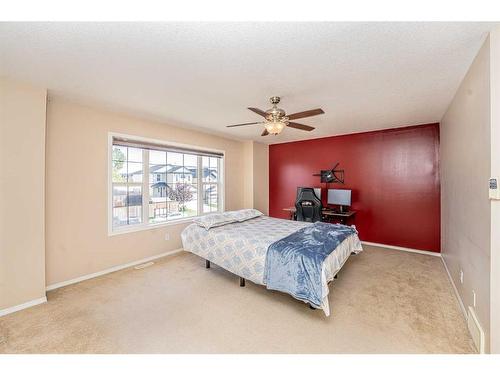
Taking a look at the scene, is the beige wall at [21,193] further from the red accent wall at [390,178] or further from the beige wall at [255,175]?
the red accent wall at [390,178]

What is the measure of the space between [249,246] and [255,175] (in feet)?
10.2

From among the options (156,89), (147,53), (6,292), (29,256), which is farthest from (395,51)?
(6,292)

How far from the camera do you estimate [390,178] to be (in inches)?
167

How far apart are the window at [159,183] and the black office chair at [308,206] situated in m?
1.81

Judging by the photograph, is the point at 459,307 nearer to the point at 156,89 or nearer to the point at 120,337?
the point at 120,337

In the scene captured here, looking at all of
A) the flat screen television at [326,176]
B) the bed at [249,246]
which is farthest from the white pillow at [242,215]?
the flat screen television at [326,176]

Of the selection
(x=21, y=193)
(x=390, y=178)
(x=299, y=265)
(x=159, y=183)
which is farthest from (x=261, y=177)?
(x=21, y=193)

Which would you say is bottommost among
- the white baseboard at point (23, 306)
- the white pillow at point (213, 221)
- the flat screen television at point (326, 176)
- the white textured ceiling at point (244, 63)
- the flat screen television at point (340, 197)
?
the white baseboard at point (23, 306)

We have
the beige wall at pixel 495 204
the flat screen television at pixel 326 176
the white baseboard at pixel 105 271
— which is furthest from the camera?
the flat screen television at pixel 326 176

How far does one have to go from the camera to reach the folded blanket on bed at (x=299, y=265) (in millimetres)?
2035

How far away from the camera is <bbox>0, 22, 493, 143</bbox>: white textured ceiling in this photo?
1.50m

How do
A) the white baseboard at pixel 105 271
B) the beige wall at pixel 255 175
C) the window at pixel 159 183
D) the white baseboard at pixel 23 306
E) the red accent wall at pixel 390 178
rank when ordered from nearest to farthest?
the white baseboard at pixel 23 306 < the white baseboard at pixel 105 271 < the window at pixel 159 183 < the red accent wall at pixel 390 178 < the beige wall at pixel 255 175

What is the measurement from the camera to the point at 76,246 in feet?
9.46
